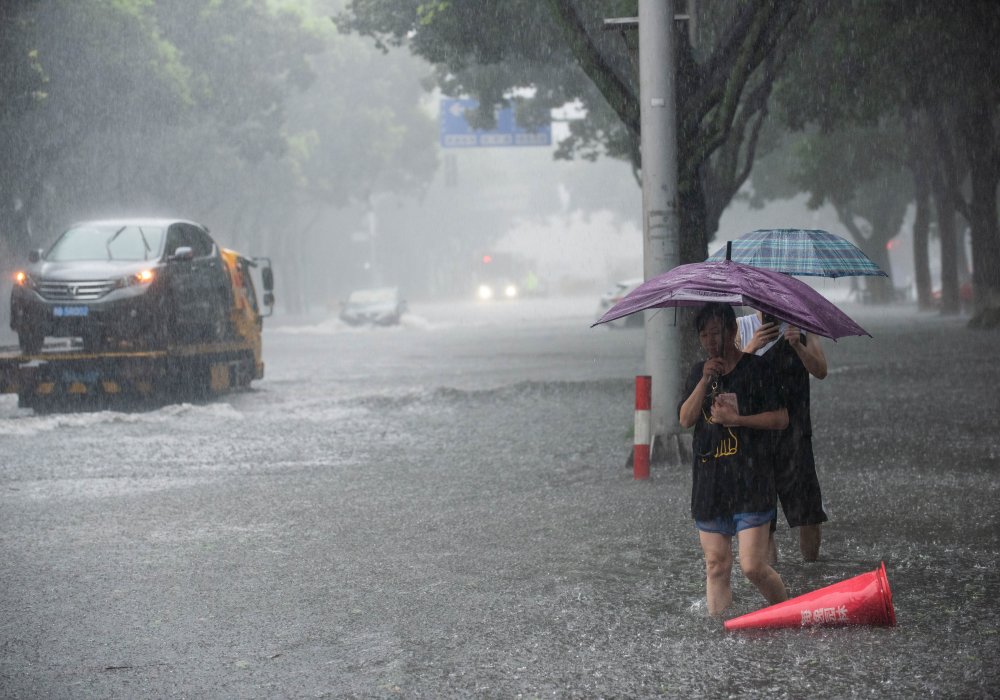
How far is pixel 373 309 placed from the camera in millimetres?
44875

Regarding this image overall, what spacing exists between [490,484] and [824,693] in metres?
5.47

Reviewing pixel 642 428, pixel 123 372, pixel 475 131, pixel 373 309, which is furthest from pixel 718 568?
pixel 373 309

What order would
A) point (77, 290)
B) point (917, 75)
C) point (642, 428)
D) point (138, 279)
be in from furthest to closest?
point (917, 75), point (138, 279), point (77, 290), point (642, 428)

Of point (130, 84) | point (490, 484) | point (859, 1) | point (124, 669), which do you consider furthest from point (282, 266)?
point (124, 669)

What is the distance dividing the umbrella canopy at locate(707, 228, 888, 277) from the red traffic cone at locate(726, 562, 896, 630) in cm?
168

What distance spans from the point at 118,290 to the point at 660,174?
307 inches

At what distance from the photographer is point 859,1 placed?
65.2 feet

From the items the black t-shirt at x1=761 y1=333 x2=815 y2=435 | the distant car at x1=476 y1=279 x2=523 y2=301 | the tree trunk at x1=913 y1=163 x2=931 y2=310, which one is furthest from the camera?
the distant car at x1=476 y1=279 x2=523 y2=301

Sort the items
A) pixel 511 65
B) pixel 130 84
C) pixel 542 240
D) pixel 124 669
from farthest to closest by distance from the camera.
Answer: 1. pixel 542 240
2. pixel 130 84
3. pixel 511 65
4. pixel 124 669

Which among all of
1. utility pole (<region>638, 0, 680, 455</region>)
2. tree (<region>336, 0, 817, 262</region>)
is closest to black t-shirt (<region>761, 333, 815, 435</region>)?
utility pole (<region>638, 0, 680, 455</region>)

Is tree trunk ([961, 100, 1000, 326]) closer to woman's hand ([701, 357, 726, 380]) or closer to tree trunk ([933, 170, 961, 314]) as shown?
tree trunk ([933, 170, 961, 314])

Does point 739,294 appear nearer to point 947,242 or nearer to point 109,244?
point 109,244

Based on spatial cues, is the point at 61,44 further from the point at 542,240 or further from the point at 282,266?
the point at 542,240

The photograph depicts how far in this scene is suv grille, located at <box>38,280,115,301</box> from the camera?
50.8 feet
